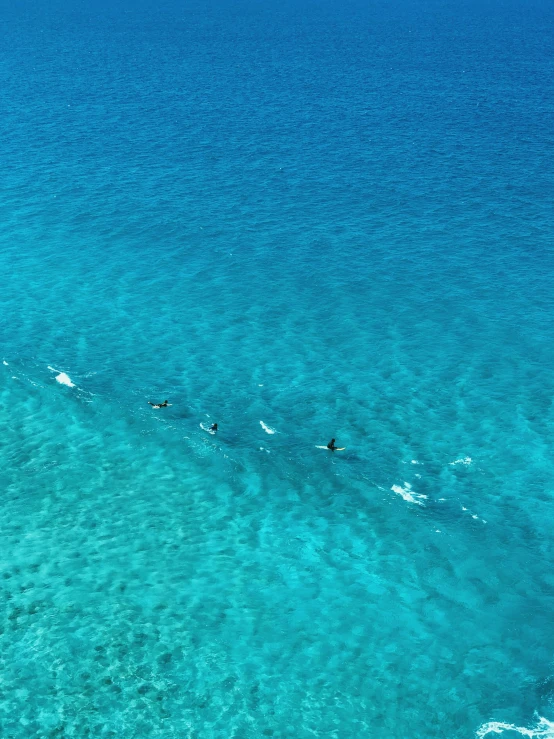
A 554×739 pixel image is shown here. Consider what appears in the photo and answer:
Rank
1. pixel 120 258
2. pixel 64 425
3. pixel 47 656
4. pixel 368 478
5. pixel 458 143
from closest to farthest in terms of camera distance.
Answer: pixel 47 656 → pixel 368 478 → pixel 64 425 → pixel 120 258 → pixel 458 143

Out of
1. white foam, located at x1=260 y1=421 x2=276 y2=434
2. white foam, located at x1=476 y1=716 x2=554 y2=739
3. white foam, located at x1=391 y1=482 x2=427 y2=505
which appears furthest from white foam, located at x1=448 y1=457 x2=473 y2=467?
white foam, located at x1=476 y1=716 x2=554 y2=739

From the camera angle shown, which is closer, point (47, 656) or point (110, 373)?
point (47, 656)

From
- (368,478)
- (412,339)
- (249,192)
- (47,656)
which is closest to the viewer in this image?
(47,656)

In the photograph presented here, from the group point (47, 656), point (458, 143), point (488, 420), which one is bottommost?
point (47, 656)

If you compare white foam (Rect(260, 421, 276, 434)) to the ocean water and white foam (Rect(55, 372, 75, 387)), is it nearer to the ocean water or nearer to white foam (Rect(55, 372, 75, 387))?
the ocean water

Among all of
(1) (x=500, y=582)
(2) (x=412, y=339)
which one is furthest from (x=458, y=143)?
(1) (x=500, y=582)

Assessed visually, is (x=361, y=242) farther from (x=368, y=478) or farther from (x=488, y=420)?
(x=368, y=478)

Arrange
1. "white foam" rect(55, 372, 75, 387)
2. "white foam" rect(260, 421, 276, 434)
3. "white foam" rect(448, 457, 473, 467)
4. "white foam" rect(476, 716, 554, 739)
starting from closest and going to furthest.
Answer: "white foam" rect(476, 716, 554, 739), "white foam" rect(448, 457, 473, 467), "white foam" rect(260, 421, 276, 434), "white foam" rect(55, 372, 75, 387)
